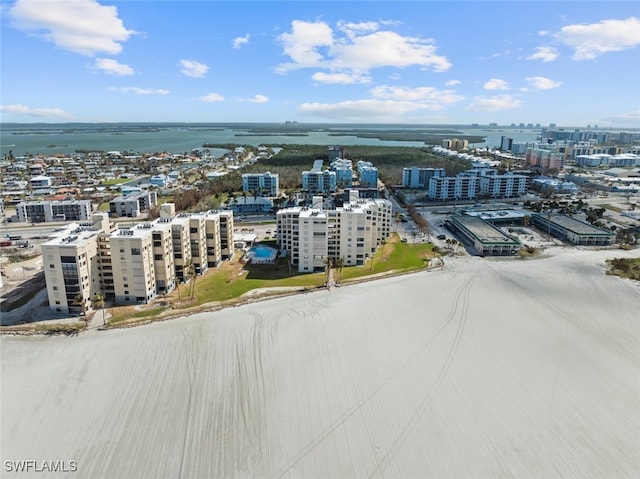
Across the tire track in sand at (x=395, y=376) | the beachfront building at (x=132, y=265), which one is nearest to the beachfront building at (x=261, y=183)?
the beachfront building at (x=132, y=265)

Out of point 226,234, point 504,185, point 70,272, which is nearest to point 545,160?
point 504,185

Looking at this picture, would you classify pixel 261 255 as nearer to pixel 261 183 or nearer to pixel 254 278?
pixel 254 278

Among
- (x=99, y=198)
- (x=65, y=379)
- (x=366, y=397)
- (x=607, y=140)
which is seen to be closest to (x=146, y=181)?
(x=99, y=198)

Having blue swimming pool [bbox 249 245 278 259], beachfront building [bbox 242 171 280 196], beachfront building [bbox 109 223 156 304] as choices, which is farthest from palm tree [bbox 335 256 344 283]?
beachfront building [bbox 242 171 280 196]

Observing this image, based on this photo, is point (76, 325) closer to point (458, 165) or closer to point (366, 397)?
point (366, 397)

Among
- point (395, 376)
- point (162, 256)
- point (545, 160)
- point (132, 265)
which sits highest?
point (545, 160)

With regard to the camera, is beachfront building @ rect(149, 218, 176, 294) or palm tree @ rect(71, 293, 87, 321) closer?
palm tree @ rect(71, 293, 87, 321)

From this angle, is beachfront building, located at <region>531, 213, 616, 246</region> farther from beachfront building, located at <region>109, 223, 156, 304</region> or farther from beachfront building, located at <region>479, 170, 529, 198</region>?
beachfront building, located at <region>109, 223, 156, 304</region>
